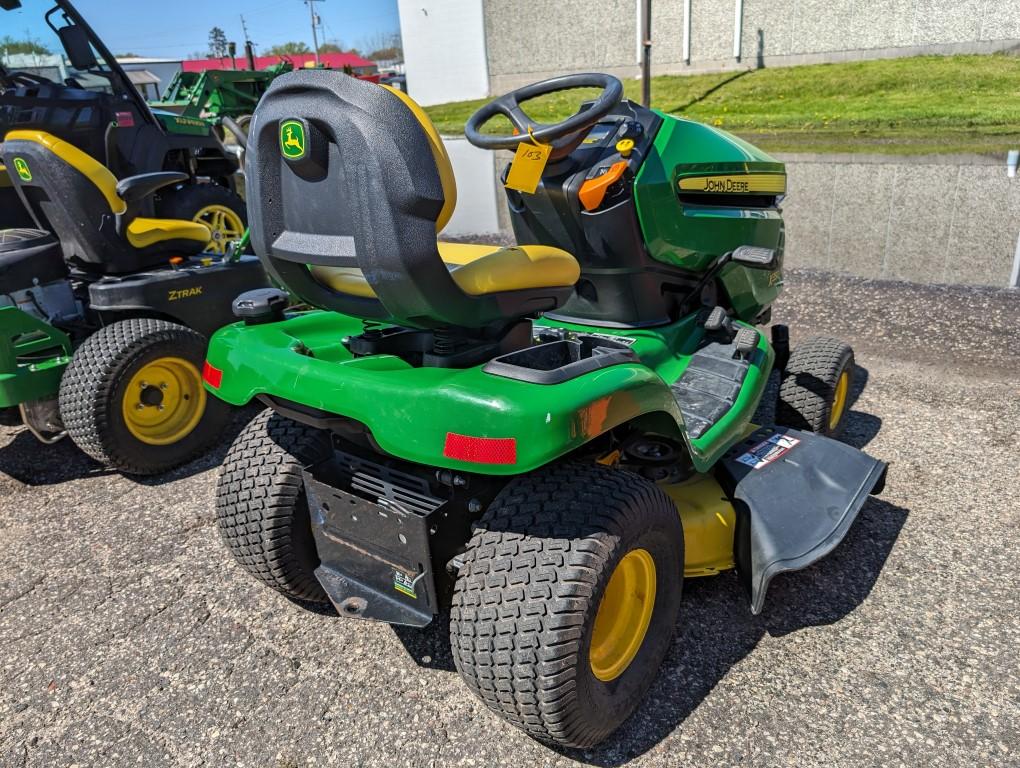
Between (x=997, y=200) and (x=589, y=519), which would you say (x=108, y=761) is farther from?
(x=997, y=200)

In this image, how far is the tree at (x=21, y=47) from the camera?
4.83 m

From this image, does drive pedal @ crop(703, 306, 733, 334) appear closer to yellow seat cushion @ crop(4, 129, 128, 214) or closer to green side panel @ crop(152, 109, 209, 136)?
yellow seat cushion @ crop(4, 129, 128, 214)

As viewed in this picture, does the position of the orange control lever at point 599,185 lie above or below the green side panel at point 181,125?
below

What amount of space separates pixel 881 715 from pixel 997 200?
530 cm

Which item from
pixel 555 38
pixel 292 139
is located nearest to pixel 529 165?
pixel 292 139

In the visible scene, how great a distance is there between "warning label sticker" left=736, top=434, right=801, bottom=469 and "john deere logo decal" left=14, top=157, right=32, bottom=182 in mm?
3340

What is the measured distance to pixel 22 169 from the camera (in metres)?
3.55

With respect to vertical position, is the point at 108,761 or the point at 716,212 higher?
the point at 716,212

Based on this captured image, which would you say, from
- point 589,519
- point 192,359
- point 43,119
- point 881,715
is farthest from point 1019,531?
point 43,119

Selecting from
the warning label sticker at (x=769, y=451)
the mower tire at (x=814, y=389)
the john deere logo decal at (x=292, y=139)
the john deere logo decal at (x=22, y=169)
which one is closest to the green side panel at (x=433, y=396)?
the warning label sticker at (x=769, y=451)

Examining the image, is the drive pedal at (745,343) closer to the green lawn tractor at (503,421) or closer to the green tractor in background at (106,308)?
the green lawn tractor at (503,421)

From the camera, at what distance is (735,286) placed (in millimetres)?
3213

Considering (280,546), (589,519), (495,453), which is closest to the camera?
(495,453)

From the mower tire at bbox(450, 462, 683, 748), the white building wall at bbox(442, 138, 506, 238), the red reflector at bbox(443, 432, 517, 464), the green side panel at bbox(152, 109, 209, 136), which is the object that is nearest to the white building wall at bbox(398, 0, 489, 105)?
the white building wall at bbox(442, 138, 506, 238)
